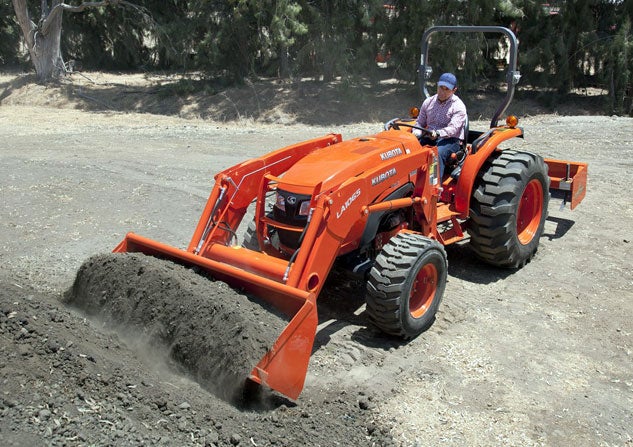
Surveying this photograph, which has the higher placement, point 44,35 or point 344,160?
point 44,35

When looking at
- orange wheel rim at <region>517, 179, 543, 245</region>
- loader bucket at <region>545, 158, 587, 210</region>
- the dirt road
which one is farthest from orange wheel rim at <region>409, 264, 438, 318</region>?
loader bucket at <region>545, 158, 587, 210</region>

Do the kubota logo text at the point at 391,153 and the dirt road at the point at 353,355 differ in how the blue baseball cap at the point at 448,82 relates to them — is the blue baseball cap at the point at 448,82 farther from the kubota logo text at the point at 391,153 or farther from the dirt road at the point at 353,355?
the dirt road at the point at 353,355

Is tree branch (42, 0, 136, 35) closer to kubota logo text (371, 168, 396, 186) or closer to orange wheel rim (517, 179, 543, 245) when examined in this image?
orange wheel rim (517, 179, 543, 245)

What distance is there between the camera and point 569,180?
798 centimetres

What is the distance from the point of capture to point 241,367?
4.24 meters

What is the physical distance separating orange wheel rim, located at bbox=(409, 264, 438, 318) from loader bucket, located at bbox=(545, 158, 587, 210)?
3104 mm

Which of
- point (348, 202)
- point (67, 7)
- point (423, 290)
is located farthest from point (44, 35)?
point (423, 290)

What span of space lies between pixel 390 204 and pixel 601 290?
2.50m

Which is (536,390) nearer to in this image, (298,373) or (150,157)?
(298,373)

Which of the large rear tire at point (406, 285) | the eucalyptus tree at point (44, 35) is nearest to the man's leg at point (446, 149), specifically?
the large rear tire at point (406, 285)

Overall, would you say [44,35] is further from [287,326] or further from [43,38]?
[287,326]

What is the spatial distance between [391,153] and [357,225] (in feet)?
2.68

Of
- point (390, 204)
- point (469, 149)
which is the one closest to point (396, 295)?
point (390, 204)

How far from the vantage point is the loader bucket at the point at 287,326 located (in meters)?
4.18
